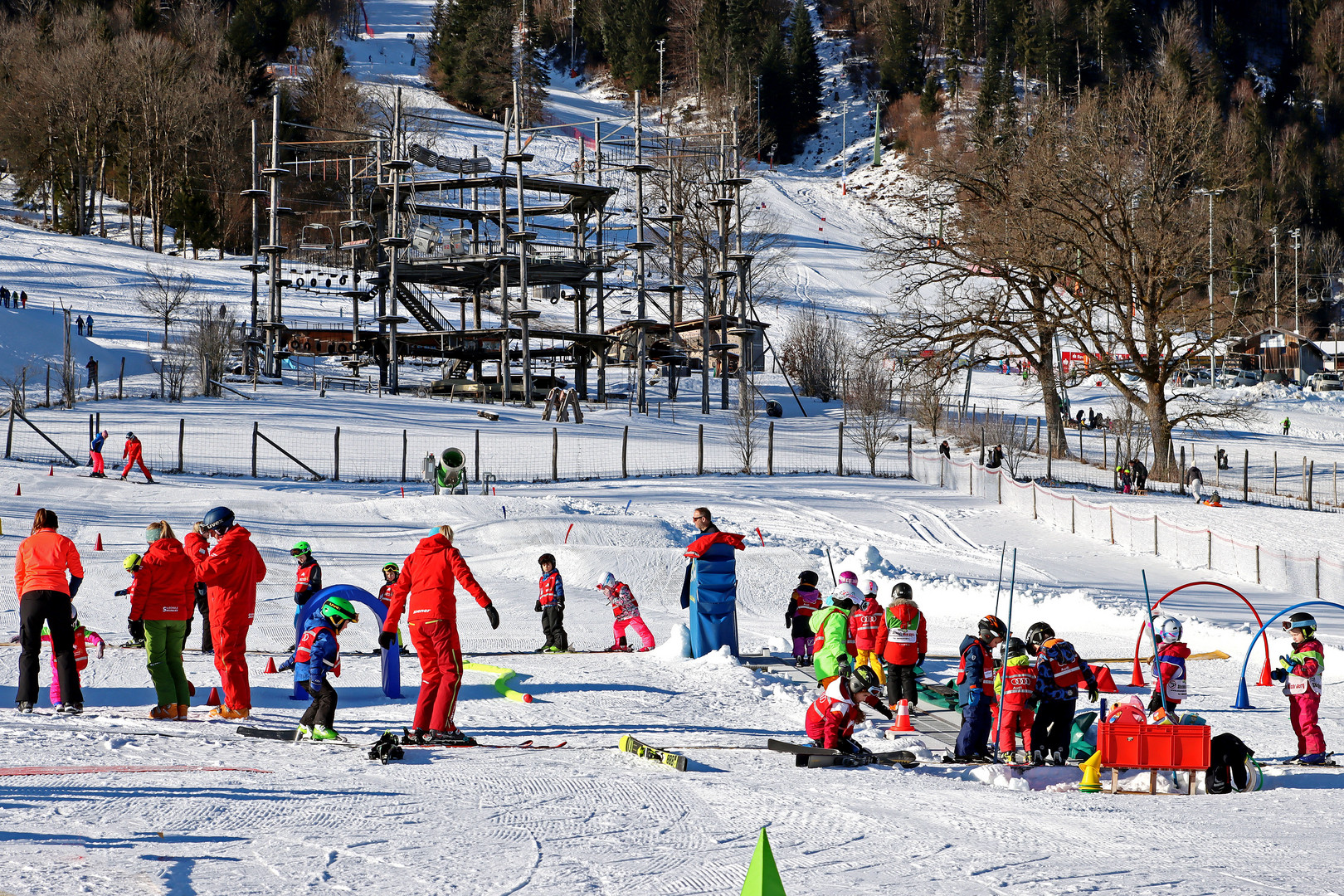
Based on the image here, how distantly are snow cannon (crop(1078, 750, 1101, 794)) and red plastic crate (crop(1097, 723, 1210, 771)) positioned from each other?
0.25 m

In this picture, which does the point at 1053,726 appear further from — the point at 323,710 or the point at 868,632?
the point at 323,710

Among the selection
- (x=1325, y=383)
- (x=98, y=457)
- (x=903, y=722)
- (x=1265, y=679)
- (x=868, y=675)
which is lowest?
(x=1265, y=679)

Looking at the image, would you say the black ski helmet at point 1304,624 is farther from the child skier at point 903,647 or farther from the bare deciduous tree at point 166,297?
the bare deciduous tree at point 166,297

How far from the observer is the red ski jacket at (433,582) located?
8930mm

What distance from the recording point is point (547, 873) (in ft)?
18.7

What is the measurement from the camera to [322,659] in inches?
354

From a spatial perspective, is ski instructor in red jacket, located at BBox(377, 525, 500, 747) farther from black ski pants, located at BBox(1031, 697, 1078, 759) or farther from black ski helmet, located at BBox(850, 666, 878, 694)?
black ski pants, located at BBox(1031, 697, 1078, 759)

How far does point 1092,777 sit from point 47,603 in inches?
308

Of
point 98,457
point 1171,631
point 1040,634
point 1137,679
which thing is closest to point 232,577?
point 1040,634

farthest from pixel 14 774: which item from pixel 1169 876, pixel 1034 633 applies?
pixel 1034 633

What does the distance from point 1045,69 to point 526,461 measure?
325 ft

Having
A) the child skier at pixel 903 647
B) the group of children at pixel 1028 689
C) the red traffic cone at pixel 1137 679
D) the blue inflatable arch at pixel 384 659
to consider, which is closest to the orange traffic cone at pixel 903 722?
the group of children at pixel 1028 689

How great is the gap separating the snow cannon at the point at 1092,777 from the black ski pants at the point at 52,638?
7.50m

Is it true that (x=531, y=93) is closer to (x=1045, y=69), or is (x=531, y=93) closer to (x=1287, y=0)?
(x=1045, y=69)
